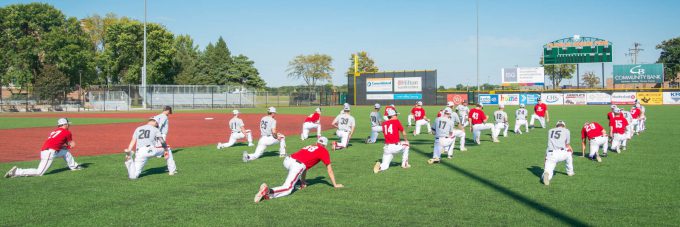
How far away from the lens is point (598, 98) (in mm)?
64250

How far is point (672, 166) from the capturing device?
497 inches

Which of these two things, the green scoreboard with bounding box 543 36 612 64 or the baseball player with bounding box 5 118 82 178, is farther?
the green scoreboard with bounding box 543 36 612 64

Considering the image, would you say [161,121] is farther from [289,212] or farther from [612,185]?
[612,185]

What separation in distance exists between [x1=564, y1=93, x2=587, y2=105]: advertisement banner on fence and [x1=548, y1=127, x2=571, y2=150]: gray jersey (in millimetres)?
59983

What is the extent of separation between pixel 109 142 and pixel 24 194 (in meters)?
11.8

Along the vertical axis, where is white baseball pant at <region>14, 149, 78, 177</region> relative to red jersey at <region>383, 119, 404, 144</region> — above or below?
below

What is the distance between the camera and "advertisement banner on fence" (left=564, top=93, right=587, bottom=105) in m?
65.1

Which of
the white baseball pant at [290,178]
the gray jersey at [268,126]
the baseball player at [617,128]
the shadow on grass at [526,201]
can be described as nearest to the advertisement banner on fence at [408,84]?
the baseball player at [617,128]

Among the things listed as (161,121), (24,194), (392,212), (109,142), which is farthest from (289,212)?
(109,142)

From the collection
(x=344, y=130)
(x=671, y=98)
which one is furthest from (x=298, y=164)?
(x=671, y=98)

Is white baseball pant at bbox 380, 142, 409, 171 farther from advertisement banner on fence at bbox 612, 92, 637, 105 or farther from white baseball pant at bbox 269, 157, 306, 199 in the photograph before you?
advertisement banner on fence at bbox 612, 92, 637, 105

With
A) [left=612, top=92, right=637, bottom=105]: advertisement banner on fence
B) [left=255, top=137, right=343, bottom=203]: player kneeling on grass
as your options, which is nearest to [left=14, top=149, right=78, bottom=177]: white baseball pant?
[left=255, top=137, right=343, bottom=203]: player kneeling on grass

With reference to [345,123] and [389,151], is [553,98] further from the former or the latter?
[389,151]

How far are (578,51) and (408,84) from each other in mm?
23223
